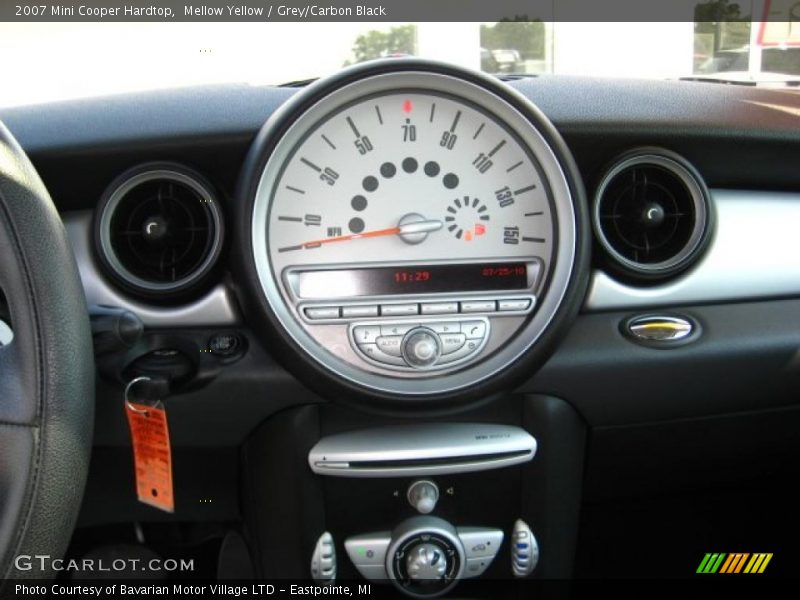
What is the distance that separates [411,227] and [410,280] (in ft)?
0.37

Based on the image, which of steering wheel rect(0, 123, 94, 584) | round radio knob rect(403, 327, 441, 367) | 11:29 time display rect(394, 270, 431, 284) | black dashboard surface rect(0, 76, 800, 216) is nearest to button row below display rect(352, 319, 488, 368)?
round radio knob rect(403, 327, 441, 367)

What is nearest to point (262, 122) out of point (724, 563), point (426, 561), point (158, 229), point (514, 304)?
point (158, 229)

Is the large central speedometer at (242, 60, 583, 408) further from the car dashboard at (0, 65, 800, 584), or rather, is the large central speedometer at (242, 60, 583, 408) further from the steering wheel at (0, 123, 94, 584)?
the steering wheel at (0, 123, 94, 584)

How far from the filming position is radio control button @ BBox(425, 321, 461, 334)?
6.03 ft

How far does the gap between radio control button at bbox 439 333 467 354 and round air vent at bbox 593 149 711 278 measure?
443 mm

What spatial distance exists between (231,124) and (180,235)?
0.88 feet

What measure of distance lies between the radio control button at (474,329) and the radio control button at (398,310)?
0.35ft

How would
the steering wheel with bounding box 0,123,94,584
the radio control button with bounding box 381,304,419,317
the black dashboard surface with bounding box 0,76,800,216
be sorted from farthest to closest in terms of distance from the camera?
the black dashboard surface with bounding box 0,76,800,216 < the radio control button with bounding box 381,304,419,317 < the steering wheel with bounding box 0,123,94,584

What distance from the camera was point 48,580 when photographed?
1277 mm

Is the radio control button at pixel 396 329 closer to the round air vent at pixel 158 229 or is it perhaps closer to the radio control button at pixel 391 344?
the radio control button at pixel 391 344

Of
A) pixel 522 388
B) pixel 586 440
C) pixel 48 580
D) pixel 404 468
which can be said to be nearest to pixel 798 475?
pixel 586 440

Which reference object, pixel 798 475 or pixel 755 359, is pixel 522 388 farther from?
pixel 798 475

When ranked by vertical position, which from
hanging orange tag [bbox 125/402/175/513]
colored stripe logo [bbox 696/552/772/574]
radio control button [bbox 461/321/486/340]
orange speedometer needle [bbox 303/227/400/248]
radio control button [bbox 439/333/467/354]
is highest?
orange speedometer needle [bbox 303/227/400/248]

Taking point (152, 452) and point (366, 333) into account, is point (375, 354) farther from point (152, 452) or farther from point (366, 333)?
point (152, 452)
